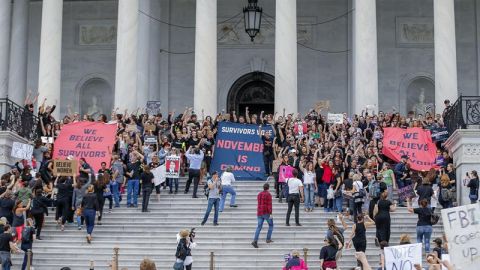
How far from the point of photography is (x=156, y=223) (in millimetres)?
29438

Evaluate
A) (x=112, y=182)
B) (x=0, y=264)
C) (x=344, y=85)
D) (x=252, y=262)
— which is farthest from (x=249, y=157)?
(x=344, y=85)

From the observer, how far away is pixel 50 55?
135 feet

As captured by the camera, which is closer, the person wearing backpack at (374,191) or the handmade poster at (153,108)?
the person wearing backpack at (374,191)

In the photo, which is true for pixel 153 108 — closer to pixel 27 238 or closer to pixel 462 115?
pixel 462 115

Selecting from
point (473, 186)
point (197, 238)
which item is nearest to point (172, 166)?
point (197, 238)

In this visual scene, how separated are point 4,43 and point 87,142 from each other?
38.7 ft

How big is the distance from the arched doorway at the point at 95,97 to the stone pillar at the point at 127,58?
7.82m

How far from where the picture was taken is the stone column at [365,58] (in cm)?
3922

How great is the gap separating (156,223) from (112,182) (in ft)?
7.49

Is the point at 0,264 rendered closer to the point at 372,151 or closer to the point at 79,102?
the point at 372,151

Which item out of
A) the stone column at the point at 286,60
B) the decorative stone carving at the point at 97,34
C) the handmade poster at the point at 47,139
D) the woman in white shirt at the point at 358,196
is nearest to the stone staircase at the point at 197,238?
the woman in white shirt at the point at 358,196

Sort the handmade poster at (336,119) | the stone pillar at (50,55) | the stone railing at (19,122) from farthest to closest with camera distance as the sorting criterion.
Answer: the stone pillar at (50,55) → the handmade poster at (336,119) → the stone railing at (19,122)

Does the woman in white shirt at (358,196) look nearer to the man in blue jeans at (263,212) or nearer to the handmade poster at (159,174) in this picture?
the man in blue jeans at (263,212)

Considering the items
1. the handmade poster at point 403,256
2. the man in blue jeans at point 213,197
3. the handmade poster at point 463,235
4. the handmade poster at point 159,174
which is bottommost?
the handmade poster at point 403,256
